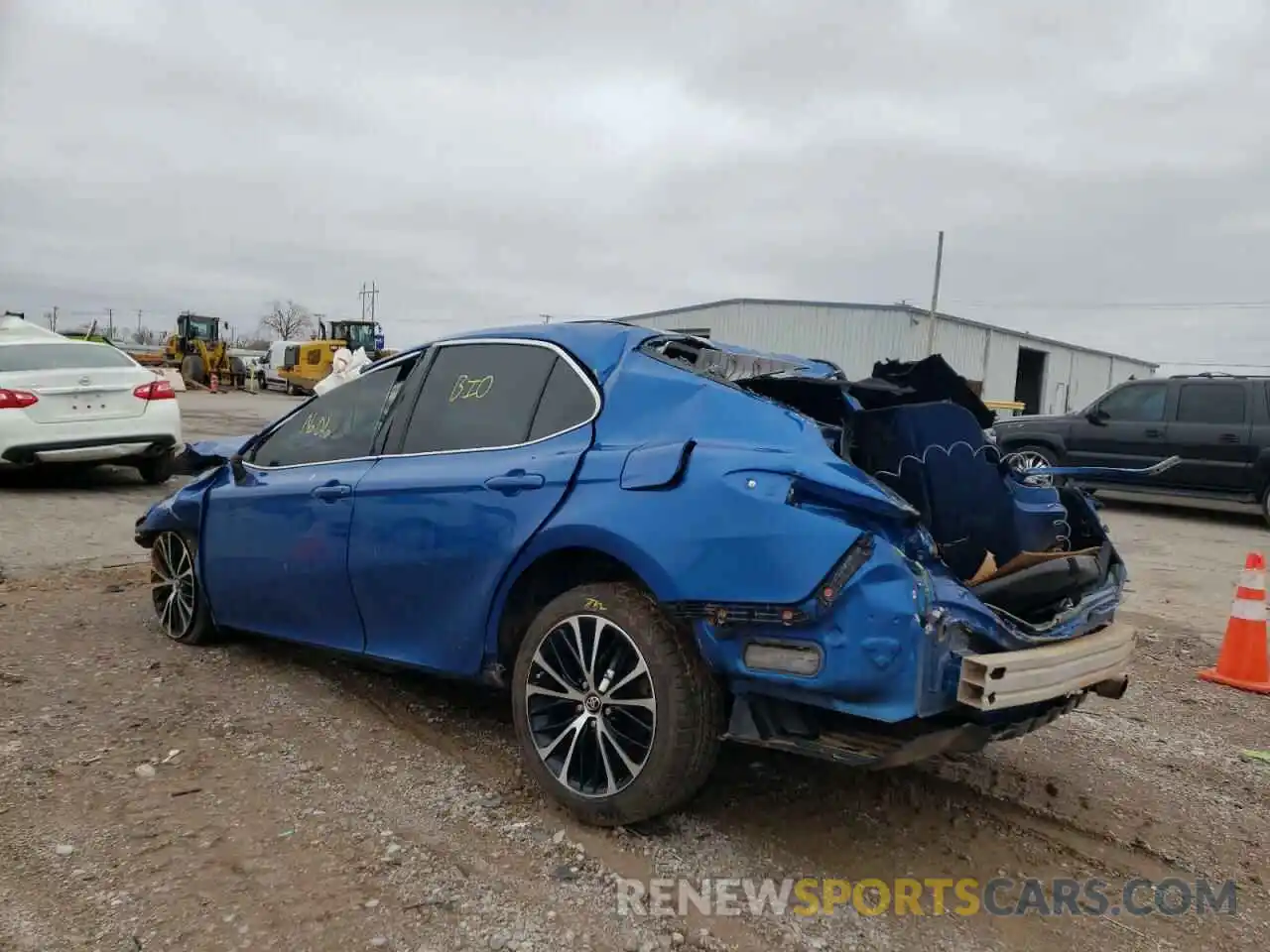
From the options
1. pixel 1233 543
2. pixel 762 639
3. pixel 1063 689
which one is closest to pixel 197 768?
pixel 762 639

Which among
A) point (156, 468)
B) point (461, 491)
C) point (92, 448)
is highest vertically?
point (461, 491)

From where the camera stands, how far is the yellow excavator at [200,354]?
124 feet

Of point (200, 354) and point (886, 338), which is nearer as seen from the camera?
point (886, 338)

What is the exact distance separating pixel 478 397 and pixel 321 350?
36081mm

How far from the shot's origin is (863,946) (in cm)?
256

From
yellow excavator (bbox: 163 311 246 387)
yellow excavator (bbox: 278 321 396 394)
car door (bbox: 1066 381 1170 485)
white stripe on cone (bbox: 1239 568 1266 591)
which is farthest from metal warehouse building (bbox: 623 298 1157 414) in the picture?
white stripe on cone (bbox: 1239 568 1266 591)

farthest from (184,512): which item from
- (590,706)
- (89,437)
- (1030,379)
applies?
(1030,379)

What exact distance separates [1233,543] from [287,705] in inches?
390

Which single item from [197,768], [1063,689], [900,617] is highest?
[900,617]

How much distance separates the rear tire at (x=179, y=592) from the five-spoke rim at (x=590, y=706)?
2491 millimetres

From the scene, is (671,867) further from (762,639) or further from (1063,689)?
(1063,689)

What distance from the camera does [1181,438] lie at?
1212cm

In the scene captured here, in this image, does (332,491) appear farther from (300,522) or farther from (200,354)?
(200,354)

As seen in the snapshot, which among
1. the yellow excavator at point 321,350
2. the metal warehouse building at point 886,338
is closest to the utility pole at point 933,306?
the metal warehouse building at point 886,338
